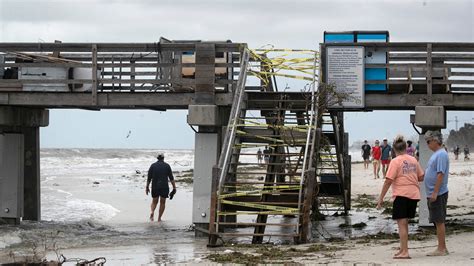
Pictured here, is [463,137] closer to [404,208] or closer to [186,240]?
[186,240]

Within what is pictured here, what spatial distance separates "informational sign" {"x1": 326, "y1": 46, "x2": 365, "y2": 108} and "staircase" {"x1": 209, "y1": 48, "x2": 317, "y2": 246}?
2.42 feet

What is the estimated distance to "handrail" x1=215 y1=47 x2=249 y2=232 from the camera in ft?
47.9

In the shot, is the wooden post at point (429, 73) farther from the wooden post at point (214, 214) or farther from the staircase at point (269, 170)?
the wooden post at point (214, 214)

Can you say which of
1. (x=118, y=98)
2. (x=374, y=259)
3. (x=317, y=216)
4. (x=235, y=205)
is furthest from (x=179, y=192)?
(x=374, y=259)

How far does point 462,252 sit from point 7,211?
35.6 feet

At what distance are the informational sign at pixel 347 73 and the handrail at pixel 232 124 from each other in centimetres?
168

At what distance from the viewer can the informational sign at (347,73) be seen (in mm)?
16500

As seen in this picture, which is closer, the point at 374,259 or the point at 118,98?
the point at 374,259

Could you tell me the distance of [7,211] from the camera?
18625 mm

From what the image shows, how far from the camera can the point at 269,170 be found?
15500 millimetres

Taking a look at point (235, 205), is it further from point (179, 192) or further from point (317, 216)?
point (179, 192)

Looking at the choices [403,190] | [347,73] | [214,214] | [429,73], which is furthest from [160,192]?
[403,190]

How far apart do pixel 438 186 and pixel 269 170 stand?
191 inches

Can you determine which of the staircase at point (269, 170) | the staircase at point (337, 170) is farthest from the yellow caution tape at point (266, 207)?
the staircase at point (337, 170)
